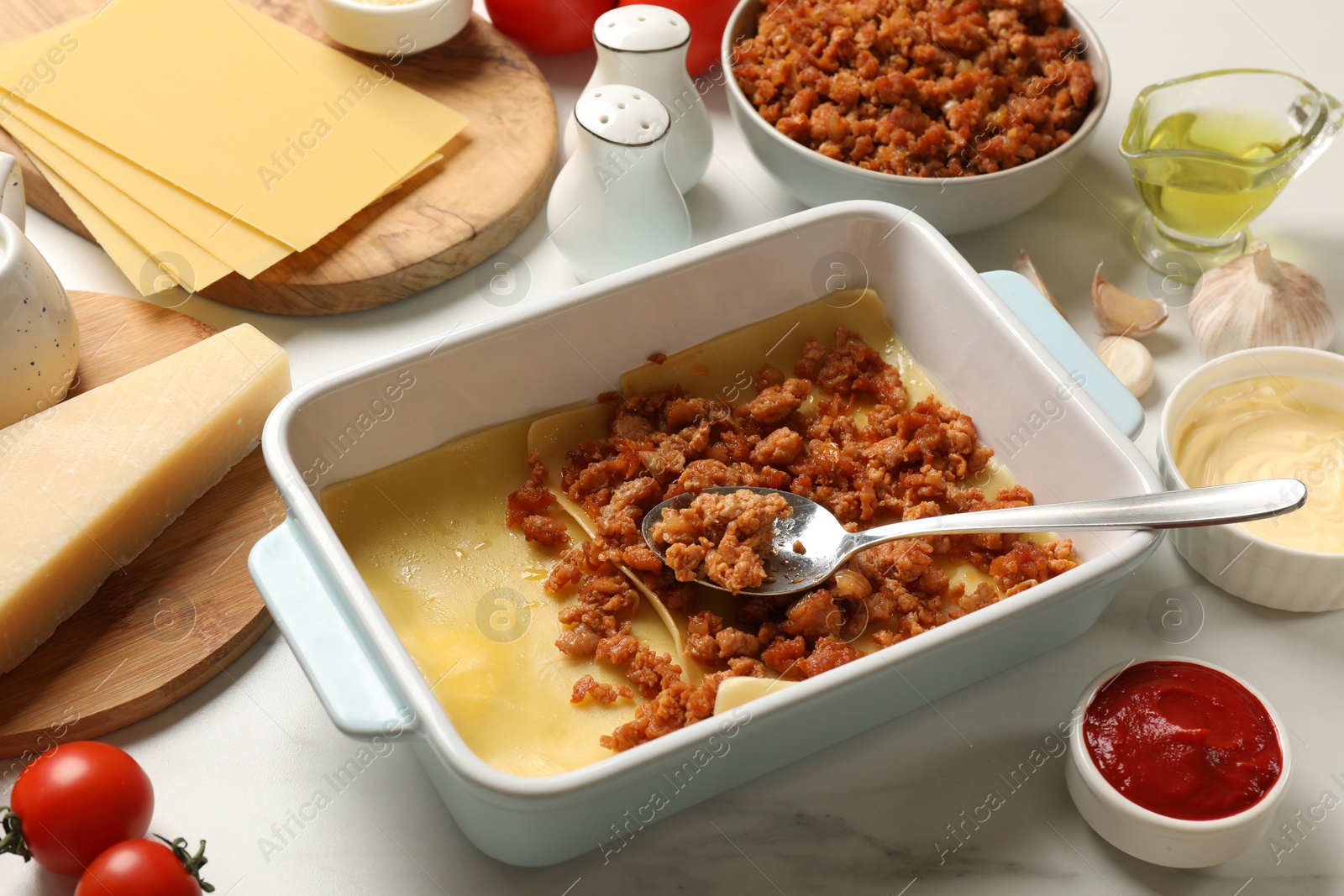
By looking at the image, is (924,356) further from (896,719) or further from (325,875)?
(325,875)

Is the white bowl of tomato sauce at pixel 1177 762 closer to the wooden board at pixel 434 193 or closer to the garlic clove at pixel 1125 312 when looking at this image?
the garlic clove at pixel 1125 312

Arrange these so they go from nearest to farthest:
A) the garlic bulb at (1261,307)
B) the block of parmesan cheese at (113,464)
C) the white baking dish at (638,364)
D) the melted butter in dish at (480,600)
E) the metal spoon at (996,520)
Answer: the white baking dish at (638,364), the metal spoon at (996,520), the melted butter in dish at (480,600), the block of parmesan cheese at (113,464), the garlic bulb at (1261,307)

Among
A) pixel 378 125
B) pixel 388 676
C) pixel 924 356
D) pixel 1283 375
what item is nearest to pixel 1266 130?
pixel 1283 375

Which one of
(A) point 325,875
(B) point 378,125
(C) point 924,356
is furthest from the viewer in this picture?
(B) point 378,125

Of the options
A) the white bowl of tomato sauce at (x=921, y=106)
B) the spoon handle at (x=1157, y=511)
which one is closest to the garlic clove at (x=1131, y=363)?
the white bowl of tomato sauce at (x=921, y=106)

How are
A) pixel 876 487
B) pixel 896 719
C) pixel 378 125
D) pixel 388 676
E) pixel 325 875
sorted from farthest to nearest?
pixel 378 125
pixel 876 487
pixel 896 719
pixel 325 875
pixel 388 676

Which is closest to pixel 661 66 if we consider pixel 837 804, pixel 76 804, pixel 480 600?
pixel 480 600

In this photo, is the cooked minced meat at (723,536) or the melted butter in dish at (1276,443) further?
the melted butter in dish at (1276,443)
